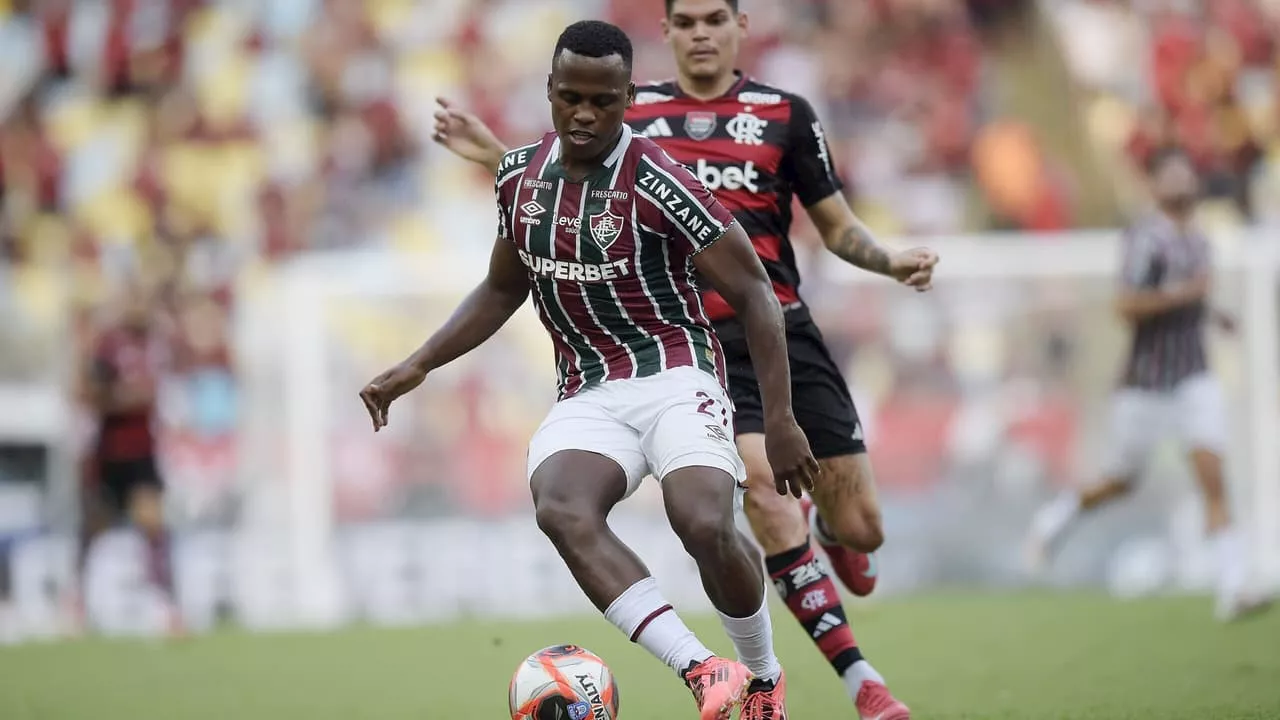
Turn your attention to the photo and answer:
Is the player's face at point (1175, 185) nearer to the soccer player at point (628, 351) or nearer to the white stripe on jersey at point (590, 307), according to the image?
the soccer player at point (628, 351)

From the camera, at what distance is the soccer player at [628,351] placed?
5234 mm

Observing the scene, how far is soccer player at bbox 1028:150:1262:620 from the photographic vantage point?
1084 cm

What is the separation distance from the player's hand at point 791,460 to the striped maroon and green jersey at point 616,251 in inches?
21.6

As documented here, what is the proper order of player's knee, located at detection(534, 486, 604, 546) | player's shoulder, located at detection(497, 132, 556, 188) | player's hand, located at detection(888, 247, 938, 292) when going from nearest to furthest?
player's knee, located at detection(534, 486, 604, 546)
player's shoulder, located at detection(497, 132, 556, 188)
player's hand, located at detection(888, 247, 938, 292)

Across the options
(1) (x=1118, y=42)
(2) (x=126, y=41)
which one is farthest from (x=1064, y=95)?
(2) (x=126, y=41)

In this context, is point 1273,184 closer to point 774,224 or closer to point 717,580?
point 774,224

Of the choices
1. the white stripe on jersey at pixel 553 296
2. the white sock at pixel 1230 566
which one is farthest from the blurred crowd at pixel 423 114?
the white stripe on jersey at pixel 553 296

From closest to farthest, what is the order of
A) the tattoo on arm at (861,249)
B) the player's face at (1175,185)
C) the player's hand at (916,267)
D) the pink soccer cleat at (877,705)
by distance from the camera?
the pink soccer cleat at (877,705) < the player's hand at (916,267) < the tattoo on arm at (861,249) < the player's face at (1175,185)

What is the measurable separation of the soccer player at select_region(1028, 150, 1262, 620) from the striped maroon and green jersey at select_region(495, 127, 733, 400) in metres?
5.96

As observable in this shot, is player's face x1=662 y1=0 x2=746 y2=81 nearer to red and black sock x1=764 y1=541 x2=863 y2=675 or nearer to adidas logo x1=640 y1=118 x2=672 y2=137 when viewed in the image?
adidas logo x1=640 y1=118 x2=672 y2=137

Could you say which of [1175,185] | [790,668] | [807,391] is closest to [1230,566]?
[1175,185]

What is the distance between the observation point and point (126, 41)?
19375mm

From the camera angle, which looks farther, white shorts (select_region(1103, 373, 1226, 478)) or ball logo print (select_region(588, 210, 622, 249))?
white shorts (select_region(1103, 373, 1226, 478))

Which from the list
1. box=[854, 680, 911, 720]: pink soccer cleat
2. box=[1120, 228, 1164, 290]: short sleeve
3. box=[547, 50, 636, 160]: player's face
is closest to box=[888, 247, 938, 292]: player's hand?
box=[547, 50, 636, 160]: player's face
